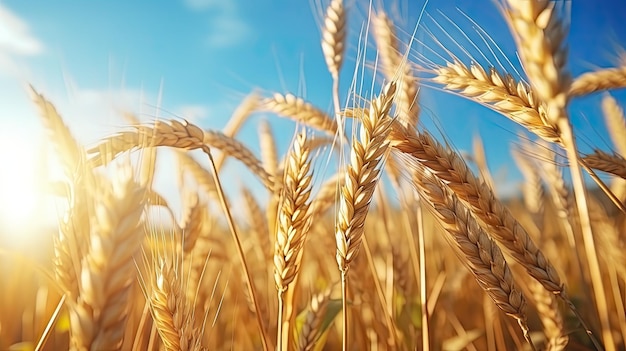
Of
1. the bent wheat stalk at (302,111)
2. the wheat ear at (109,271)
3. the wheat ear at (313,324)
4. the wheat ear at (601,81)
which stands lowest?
the wheat ear at (313,324)

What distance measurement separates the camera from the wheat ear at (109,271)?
2.35 feet

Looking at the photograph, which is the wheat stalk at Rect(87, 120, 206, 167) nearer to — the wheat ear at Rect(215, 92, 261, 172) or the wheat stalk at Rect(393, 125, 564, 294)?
the wheat stalk at Rect(393, 125, 564, 294)

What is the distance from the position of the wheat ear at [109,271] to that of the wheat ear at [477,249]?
2.49ft

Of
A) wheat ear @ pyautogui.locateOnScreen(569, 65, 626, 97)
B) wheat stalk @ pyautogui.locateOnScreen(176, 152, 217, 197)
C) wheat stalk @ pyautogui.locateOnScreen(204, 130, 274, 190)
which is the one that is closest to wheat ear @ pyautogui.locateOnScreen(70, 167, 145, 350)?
wheat stalk @ pyautogui.locateOnScreen(204, 130, 274, 190)

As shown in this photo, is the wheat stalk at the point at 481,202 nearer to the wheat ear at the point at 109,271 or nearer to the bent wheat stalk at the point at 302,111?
the wheat ear at the point at 109,271

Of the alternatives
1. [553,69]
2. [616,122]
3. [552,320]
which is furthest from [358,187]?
[616,122]

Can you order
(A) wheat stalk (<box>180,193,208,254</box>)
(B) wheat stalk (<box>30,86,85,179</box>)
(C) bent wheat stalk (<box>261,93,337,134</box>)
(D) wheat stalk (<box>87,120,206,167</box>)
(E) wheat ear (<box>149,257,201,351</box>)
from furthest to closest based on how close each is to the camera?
(C) bent wheat stalk (<box>261,93,337,134</box>), (A) wheat stalk (<box>180,193,208,254</box>), (B) wheat stalk (<box>30,86,85,179</box>), (D) wheat stalk (<box>87,120,206,167</box>), (E) wheat ear (<box>149,257,201,351</box>)

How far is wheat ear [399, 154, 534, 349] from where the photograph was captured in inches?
45.0

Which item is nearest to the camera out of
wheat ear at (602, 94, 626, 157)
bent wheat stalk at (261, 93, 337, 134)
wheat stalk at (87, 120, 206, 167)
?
wheat stalk at (87, 120, 206, 167)

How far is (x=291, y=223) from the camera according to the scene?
126cm

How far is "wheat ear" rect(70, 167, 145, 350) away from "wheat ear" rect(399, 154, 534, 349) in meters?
0.76

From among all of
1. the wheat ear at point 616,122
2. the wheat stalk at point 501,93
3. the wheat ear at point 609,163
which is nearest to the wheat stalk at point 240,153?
the wheat stalk at point 501,93

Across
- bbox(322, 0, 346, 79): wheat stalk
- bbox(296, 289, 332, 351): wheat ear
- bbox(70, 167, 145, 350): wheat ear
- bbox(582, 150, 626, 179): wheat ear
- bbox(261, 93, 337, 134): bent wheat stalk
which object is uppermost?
bbox(322, 0, 346, 79): wheat stalk

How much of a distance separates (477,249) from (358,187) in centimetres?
34
